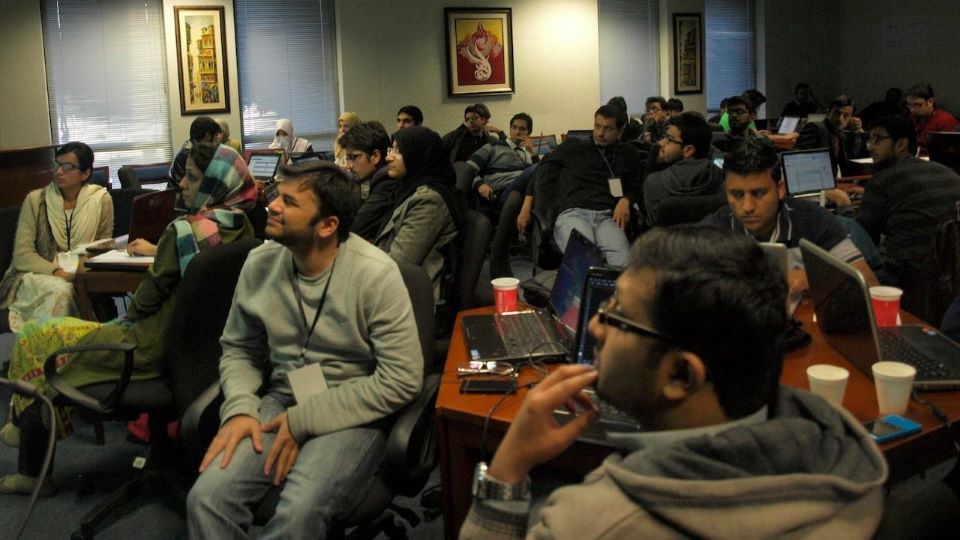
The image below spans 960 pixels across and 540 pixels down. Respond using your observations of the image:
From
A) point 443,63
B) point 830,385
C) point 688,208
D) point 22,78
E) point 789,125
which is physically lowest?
point 830,385

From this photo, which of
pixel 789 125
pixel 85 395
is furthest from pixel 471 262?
pixel 789 125

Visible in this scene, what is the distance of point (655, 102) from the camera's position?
991 centimetres

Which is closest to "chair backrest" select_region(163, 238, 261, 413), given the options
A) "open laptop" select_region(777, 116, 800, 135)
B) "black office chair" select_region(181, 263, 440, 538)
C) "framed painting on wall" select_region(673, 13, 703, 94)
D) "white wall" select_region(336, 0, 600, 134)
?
"black office chair" select_region(181, 263, 440, 538)

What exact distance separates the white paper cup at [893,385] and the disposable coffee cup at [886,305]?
580 millimetres

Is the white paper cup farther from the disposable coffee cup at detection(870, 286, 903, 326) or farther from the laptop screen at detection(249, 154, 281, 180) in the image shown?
the laptop screen at detection(249, 154, 281, 180)

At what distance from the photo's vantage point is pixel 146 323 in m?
2.80

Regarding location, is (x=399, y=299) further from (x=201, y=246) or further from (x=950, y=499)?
(x=950, y=499)

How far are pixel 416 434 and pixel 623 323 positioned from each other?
3.78ft

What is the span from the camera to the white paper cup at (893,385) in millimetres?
1758

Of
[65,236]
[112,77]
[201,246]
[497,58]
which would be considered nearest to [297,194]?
[201,246]

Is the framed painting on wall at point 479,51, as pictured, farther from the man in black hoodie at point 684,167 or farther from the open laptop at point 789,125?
the man in black hoodie at point 684,167

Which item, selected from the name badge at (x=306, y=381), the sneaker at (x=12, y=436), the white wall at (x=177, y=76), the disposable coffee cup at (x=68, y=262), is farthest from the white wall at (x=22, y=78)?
the name badge at (x=306, y=381)

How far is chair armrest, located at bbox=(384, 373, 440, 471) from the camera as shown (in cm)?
205

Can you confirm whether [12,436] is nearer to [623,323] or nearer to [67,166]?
[67,166]
